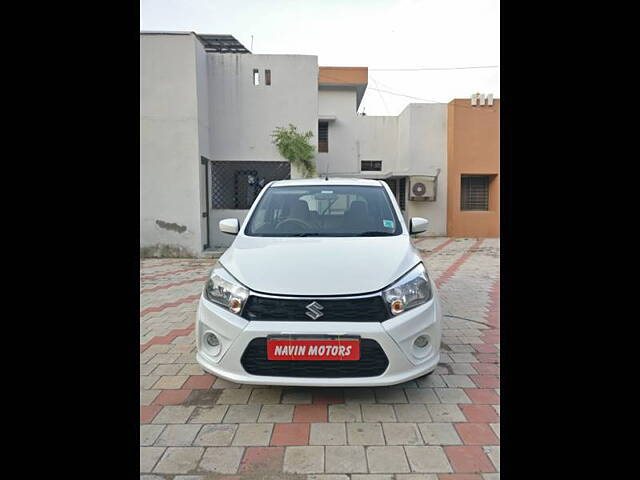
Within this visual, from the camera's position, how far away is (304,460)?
202cm

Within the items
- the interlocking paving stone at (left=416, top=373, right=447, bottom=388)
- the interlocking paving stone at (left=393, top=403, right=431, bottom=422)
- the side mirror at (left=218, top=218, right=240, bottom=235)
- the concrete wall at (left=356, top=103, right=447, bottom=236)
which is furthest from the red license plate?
the concrete wall at (left=356, top=103, right=447, bottom=236)

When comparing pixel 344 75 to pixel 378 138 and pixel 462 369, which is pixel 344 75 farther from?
pixel 462 369

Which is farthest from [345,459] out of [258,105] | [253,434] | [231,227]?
[258,105]

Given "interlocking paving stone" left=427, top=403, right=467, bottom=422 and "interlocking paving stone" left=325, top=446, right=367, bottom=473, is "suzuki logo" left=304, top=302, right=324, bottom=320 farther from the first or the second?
"interlocking paving stone" left=427, top=403, right=467, bottom=422

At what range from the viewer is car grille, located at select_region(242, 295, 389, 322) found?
2.32 m

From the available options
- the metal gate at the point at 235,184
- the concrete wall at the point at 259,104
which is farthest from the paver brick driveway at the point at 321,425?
the concrete wall at the point at 259,104

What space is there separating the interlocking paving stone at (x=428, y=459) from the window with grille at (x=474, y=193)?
1279cm

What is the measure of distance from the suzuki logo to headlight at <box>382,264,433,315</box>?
396 mm

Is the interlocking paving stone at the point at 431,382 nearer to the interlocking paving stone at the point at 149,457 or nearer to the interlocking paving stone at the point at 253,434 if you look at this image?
the interlocking paving stone at the point at 253,434

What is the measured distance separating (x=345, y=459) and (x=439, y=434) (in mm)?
595

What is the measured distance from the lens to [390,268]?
8.34 ft
